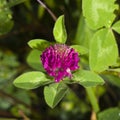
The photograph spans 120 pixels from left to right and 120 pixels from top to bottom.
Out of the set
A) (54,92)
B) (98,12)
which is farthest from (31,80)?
(98,12)

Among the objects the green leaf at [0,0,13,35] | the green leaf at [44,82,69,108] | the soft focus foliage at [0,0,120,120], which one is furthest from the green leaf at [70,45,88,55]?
the green leaf at [0,0,13,35]

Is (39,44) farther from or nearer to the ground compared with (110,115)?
farther from the ground

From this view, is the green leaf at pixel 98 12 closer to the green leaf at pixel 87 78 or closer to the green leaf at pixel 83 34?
the green leaf at pixel 87 78

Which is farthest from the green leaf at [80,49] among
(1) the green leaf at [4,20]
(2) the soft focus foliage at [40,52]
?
(1) the green leaf at [4,20]

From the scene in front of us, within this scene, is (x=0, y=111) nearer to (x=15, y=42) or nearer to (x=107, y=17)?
(x=15, y=42)

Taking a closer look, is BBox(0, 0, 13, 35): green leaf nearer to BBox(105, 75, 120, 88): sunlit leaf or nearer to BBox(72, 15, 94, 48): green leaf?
BBox(72, 15, 94, 48): green leaf

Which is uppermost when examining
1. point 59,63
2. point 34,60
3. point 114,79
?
point 59,63

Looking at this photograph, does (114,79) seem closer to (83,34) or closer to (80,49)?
(83,34)

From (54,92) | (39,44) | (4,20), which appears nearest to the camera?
(54,92)
